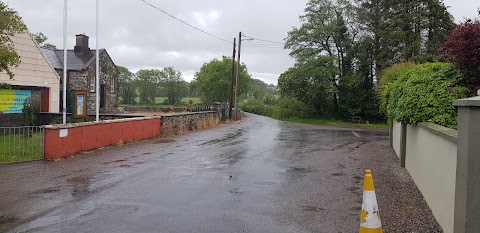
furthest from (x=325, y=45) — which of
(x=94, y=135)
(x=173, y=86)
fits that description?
(x=173, y=86)

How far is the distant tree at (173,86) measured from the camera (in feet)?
268

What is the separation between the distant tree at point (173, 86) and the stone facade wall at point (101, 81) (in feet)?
119

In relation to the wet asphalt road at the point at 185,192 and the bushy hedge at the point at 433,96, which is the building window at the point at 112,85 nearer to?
the wet asphalt road at the point at 185,192

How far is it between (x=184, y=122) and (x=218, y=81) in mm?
48175

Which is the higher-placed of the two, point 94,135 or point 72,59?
point 72,59

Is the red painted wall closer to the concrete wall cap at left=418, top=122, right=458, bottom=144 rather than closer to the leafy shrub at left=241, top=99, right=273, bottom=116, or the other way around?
the concrete wall cap at left=418, top=122, right=458, bottom=144

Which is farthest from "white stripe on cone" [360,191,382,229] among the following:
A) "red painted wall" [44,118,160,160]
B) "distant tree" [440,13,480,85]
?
"red painted wall" [44,118,160,160]

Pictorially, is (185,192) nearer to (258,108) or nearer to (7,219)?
(7,219)

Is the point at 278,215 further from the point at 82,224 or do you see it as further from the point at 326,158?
the point at 326,158

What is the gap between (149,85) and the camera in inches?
3268

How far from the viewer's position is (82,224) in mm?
5609

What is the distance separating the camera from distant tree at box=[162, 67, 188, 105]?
268 feet

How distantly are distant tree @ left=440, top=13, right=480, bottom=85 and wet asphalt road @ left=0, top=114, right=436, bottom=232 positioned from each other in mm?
2899

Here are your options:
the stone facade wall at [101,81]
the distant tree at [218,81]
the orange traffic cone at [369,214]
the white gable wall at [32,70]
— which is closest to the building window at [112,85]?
the stone facade wall at [101,81]
